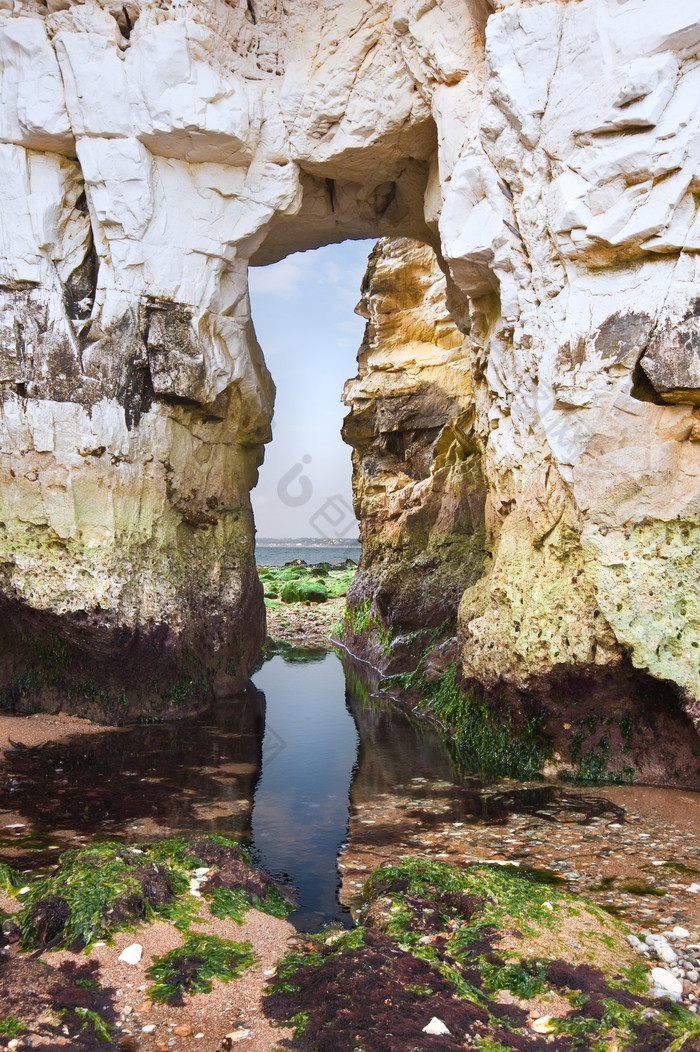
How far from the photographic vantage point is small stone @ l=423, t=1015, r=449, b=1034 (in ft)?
9.99

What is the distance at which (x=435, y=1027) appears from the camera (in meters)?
3.06

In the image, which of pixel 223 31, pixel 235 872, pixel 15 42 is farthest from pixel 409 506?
pixel 235 872

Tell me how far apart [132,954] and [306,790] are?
342 cm

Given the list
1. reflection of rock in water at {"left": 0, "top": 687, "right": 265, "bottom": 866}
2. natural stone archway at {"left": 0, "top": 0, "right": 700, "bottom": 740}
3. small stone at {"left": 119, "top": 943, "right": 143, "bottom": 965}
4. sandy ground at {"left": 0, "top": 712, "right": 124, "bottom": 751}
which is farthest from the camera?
sandy ground at {"left": 0, "top": 712, "right": 124, "bottom": 751}

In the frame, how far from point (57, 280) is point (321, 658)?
8.15 m

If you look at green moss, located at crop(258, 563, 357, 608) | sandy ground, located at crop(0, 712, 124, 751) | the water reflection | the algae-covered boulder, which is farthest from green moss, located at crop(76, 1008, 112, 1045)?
the algae-covered boulder

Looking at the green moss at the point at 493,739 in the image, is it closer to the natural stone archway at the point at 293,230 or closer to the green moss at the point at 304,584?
the natural stone archway at the point at 293,230

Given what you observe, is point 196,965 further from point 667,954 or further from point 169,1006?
point 667,954

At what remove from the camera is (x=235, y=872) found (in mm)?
4426

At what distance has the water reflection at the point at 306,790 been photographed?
497cm

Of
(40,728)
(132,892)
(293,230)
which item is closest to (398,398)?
(293,230)

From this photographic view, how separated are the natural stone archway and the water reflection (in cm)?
123

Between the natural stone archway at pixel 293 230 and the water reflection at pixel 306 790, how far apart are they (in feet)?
4.05

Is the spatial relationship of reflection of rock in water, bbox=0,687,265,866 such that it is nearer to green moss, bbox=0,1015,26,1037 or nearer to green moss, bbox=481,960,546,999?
green moss, bbox=0,1015,26,1037
